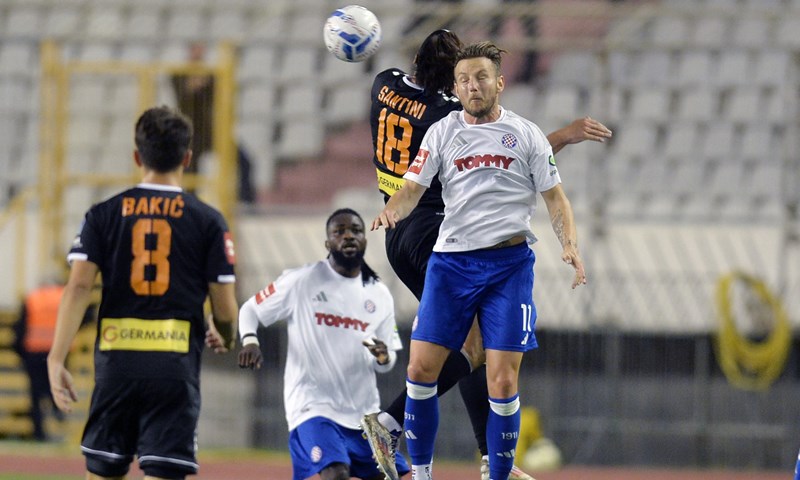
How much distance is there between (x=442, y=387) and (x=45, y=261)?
897cm

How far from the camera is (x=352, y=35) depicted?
8562 millimetres

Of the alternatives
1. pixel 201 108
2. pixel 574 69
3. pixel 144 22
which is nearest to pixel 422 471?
pixel 201 108

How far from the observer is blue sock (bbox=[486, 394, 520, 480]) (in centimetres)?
783

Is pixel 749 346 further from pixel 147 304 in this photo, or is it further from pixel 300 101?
pixel 147 304

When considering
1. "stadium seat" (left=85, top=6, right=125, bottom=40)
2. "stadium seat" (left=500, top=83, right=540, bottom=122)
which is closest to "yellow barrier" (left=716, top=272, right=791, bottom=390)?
"stadium seat" (left=500, top=83, right=540, bottom=122)

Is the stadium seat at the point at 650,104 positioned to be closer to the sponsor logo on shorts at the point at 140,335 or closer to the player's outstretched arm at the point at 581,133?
the player's outstretched arm at the point at 581,133

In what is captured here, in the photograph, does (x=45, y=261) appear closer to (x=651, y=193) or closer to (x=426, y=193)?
(x=651, y=193)

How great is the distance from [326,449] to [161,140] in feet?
9.55

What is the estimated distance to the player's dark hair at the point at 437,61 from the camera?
27.0 feet

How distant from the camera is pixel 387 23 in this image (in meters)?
18.1

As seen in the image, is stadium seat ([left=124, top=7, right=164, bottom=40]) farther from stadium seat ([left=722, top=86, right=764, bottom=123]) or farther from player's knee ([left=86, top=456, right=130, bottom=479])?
player's knee ([left=86, top=456, right=130, bottom=479])

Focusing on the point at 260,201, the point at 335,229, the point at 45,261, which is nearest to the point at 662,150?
the point at 260,201

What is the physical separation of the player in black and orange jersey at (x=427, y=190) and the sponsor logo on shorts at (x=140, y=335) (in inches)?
77.8

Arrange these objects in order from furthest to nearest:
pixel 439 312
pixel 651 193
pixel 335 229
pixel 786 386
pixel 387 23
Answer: pixel 387 23 < pixel 651 193 < pixel 786 386 < pixel 335 229 < pixel 439 312
